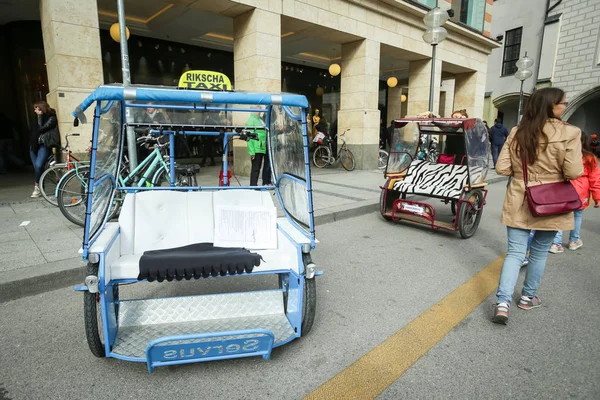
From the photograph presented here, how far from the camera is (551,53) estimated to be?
68.8 ft

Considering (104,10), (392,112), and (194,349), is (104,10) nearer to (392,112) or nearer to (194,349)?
(194,349)

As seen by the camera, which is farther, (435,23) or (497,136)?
(497,136)

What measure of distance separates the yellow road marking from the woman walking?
372 millimetres

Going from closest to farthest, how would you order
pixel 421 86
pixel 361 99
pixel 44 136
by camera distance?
pixel 44 136, pixel 361 99, pixel 421 86

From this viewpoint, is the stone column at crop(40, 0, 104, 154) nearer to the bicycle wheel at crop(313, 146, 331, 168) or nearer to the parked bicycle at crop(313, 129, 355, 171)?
the parked bicycle at crop(313, 129, 355, 171)

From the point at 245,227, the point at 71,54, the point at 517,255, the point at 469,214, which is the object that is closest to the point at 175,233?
the point at 245,227

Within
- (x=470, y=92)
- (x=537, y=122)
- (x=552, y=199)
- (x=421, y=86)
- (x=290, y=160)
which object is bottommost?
(x=552, y=199)

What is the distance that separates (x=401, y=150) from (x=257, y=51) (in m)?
4.66

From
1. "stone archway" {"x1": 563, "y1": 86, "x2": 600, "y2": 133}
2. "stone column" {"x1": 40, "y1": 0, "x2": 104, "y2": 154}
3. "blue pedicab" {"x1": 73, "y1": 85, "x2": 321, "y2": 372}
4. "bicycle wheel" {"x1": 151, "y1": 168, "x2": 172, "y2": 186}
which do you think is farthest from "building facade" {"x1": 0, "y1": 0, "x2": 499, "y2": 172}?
"stone archway" {"x1": 563, "y1": 86, "x2": 600, "y2": 133}

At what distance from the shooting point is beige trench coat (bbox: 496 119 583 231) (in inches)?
101

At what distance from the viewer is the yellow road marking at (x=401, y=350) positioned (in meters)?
2.07

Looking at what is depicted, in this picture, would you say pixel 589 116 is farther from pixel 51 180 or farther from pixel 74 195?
pixel 51 180

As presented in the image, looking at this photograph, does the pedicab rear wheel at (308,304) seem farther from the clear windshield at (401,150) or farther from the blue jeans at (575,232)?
the clear windshield at (401,150)

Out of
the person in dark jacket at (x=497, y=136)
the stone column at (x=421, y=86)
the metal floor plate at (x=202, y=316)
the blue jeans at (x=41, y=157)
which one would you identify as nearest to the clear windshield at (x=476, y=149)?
the metal floor plate at (x=202, y=316)
